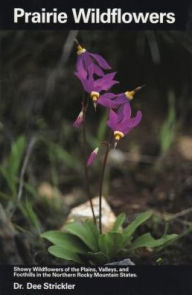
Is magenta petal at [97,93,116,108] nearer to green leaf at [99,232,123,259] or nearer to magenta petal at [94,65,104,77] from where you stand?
magenta petal at [94,65,104,77]

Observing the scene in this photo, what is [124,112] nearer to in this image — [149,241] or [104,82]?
[104,82]

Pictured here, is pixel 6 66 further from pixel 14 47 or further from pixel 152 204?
pixel 152 204

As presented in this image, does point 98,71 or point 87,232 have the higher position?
point 98,71
